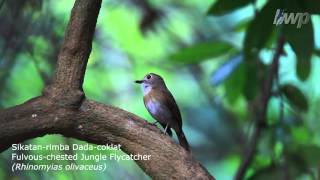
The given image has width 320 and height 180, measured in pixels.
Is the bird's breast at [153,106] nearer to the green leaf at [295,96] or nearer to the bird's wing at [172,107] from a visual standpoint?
the bird's wing at [172,107]

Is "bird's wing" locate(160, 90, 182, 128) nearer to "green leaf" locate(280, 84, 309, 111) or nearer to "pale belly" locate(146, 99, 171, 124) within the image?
"pale belly" locate(146, 99, 171, 124)

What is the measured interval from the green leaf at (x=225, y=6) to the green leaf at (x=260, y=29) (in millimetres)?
67

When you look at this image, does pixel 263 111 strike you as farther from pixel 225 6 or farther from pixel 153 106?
pixel 153 106

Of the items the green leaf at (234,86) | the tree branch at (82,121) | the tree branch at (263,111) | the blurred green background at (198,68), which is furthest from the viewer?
the green leaf at (234,86)

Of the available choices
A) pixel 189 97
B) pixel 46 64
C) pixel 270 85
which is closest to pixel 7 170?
pixel 46 64

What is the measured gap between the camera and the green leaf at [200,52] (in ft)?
7.68

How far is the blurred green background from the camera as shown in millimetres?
1929


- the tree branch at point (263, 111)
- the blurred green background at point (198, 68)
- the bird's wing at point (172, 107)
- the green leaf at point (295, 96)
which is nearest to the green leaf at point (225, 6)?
the blurred green background at point (198, 68)

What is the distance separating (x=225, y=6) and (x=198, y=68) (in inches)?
46.3

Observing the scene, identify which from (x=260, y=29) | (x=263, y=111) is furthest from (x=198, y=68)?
(x=260, y=29)

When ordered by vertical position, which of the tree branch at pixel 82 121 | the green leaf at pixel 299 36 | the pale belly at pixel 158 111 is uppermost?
the green leaf at pixel 299 36

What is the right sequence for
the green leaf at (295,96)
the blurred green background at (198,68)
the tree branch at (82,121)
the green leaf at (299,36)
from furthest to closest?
the green leaf at (295,96) → the blurred green background at (198,68) → the green leaf at (299,36) → the tree branch at (82,121)

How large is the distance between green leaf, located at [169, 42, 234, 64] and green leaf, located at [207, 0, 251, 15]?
0.26 meters

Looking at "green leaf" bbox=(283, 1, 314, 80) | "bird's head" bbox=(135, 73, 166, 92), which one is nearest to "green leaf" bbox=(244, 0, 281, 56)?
"green leaf" bbox=(283, 1, 314, 80)
